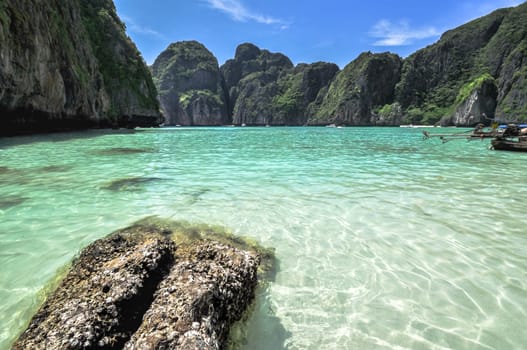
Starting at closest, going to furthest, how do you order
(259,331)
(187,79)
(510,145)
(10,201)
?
(259,331) < (10,201) < (510,145) < (187,79)

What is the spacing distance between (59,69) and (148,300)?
33.0 metres

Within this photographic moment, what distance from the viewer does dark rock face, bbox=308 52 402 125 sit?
15088cm

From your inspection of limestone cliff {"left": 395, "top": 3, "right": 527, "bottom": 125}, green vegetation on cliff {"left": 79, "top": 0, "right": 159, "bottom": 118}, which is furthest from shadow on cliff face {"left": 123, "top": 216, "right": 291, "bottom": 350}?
limestone cliff {"left": 395, "top": 3, "right": 527, "bottom": 125}

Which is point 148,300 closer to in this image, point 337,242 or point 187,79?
point 337,242

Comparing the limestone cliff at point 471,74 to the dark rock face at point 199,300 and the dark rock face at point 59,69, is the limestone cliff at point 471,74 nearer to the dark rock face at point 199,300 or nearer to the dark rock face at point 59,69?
the dark rock face at point 59,69

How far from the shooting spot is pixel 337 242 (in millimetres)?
4402

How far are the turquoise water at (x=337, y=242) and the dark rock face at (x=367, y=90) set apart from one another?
15374 cm

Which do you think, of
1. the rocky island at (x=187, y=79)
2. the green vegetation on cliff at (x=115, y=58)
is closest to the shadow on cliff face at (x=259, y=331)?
the rocky island at (x=187, y=79)

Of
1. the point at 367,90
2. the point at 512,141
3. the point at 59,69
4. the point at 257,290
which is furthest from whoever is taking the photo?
the point at 367,90

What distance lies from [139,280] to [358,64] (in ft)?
608

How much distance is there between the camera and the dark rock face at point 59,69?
18.8 m

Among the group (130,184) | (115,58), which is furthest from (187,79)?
(130,184)

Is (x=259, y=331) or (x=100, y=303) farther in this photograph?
(x=259, y=331)

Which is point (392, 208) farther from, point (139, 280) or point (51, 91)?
point (51, 91)
